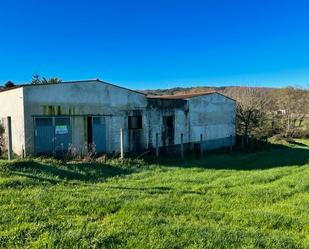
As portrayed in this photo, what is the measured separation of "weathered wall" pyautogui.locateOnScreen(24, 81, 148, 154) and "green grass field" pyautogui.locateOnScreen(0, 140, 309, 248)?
4.44 m

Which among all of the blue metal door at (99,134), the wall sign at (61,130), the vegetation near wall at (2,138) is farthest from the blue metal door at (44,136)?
the blue metal door at (99,134)

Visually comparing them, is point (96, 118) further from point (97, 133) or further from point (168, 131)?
point (168, 131)

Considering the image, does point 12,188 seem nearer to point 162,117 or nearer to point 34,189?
point 34,189

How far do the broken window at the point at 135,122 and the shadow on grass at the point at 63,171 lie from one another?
6.22 metres

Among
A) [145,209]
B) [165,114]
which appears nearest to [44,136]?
[165,114]

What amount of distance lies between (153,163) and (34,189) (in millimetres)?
7730

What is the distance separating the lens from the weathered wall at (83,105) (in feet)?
50.1

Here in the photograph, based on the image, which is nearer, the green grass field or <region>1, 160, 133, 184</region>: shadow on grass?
the green grass field

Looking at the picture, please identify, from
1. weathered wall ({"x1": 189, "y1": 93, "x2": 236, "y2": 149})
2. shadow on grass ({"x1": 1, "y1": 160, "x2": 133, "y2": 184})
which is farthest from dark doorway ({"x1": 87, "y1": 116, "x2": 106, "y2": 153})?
weathered wall ({"x1": 189, "y1": 93, "x2": 236, "y2": 149})

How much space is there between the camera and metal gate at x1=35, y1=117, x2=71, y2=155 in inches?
608

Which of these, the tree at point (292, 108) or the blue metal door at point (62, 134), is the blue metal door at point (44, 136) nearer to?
the blue metal door at point (62, 134)

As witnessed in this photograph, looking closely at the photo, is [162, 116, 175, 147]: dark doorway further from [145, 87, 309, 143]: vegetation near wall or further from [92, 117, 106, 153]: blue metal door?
[145, 87, 309, 143]: vegetation near wall

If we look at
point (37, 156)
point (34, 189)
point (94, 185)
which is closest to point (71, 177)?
point (94, 185)

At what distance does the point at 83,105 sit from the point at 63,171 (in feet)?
20.7
